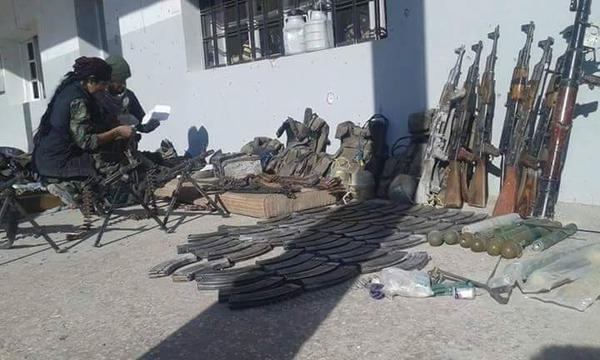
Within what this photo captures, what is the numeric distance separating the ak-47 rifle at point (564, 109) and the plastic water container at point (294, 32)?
321 centimetres

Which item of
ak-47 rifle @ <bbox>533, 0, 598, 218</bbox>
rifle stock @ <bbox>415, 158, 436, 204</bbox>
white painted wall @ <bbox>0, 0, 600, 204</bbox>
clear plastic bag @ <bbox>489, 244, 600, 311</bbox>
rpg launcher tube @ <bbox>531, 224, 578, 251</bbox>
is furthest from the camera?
rifle stock @ <bbox>415, 158, 436, 204</bbox>

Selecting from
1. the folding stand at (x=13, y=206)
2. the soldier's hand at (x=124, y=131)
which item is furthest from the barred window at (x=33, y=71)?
the folding stand at (x=13, y=206)

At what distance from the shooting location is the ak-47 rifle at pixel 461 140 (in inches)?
191

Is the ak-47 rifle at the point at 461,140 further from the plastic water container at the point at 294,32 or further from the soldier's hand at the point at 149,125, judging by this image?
the soldier's hand at the point at 149,125

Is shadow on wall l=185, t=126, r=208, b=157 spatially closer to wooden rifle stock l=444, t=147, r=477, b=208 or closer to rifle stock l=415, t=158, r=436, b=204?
rifle stock l=415, t=158, r=436, b=204

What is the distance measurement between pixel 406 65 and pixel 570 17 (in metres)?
1.58

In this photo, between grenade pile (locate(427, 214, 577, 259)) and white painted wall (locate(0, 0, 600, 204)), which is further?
white painted wall (locate(0, 0, 600, 204))

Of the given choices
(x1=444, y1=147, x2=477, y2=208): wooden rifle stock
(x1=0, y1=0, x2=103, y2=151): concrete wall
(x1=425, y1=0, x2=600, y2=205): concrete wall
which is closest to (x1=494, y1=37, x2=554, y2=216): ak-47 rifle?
(x1=425, y1=0, x2=600, y2=205): concrete wall

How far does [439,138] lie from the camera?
16.3 feet

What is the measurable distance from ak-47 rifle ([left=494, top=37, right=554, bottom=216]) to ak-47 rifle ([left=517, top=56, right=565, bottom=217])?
0.05 m

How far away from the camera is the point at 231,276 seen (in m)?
3.35

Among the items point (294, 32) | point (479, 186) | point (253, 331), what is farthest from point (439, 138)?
point (253, 331)

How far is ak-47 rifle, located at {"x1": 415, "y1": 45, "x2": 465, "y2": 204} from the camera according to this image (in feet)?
16.1

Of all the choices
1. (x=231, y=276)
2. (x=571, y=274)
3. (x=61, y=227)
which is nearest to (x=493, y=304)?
(x=571, y=274)
